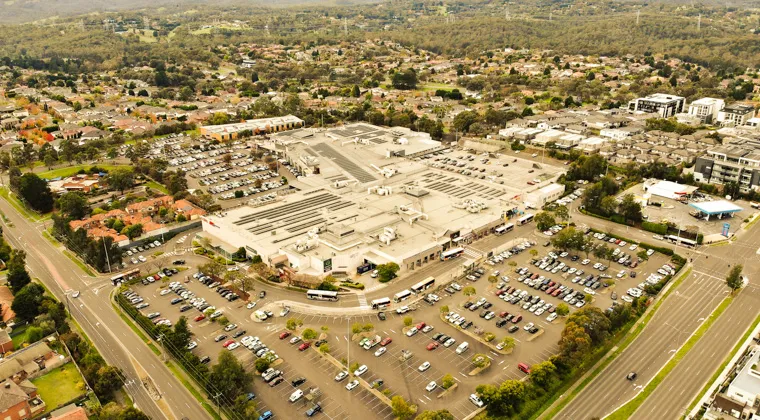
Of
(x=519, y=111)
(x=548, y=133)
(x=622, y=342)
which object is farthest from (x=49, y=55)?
(x=622, y=342)

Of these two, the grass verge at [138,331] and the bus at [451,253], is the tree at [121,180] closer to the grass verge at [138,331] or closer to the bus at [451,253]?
the grass verge at [138,331]

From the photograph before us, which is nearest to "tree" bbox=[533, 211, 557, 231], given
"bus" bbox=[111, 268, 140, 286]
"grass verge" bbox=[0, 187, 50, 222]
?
"bus" bbox=[111, 268, 140, 286]

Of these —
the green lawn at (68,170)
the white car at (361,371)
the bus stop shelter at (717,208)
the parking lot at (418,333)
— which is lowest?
the green lawn at (68,170)

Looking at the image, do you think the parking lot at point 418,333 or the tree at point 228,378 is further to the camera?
the parking lot at point 418,333

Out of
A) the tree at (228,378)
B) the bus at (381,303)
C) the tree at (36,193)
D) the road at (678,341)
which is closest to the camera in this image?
the tree at (228,378)

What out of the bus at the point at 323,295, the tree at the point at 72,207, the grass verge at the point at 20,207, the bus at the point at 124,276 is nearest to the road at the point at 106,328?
the bus at the point at 124,276

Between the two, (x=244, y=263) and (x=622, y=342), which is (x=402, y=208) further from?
(x=622, y=342)

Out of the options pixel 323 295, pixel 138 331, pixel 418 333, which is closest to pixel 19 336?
pixel 138 331

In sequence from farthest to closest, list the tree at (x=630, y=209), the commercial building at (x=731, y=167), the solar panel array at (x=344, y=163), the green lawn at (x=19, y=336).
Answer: the solar panel array at (x=344, y=163), the commercial building at (x=731, y=167), the tree at (x=630, y=209), the green lawn at (x=19, y=336)
